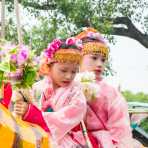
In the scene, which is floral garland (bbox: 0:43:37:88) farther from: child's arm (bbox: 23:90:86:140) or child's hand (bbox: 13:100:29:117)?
child's arm (bbox: 23:90:86:140)

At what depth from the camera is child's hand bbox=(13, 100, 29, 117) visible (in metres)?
3.85

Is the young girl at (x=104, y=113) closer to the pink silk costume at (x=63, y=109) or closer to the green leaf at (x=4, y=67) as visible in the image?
the pink silk costume at (x=63, y=109)

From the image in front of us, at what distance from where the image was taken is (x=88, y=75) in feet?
16.8

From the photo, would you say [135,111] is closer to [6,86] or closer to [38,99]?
[38,99]

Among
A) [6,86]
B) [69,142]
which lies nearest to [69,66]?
[69,142]

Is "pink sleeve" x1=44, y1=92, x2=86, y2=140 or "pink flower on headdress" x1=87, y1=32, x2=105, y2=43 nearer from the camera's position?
"pink sleeve" x1=44, y1=92, x2=86, y2=140

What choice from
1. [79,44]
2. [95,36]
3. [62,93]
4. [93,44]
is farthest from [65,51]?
[95,36]

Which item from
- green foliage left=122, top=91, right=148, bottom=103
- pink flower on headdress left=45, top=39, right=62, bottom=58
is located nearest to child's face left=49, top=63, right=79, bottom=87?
pink flower on headdress left=45, top=39, right=62, bottom=58

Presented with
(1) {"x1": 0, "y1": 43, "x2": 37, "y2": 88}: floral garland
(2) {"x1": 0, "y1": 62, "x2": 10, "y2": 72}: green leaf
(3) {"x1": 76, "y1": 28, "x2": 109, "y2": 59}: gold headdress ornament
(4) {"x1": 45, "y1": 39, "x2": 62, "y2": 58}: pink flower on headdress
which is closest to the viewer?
(2) {"x1": 0, "y1": 62, "x2": 10, "y2": 72}: green leaf

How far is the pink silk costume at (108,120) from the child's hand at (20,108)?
1.39 m

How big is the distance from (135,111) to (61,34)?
5.94 meters

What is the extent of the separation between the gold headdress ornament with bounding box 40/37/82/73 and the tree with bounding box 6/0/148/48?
26.7ft

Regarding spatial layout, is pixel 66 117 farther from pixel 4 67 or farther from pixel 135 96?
pixel 135 96

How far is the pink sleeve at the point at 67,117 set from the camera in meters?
4.76
